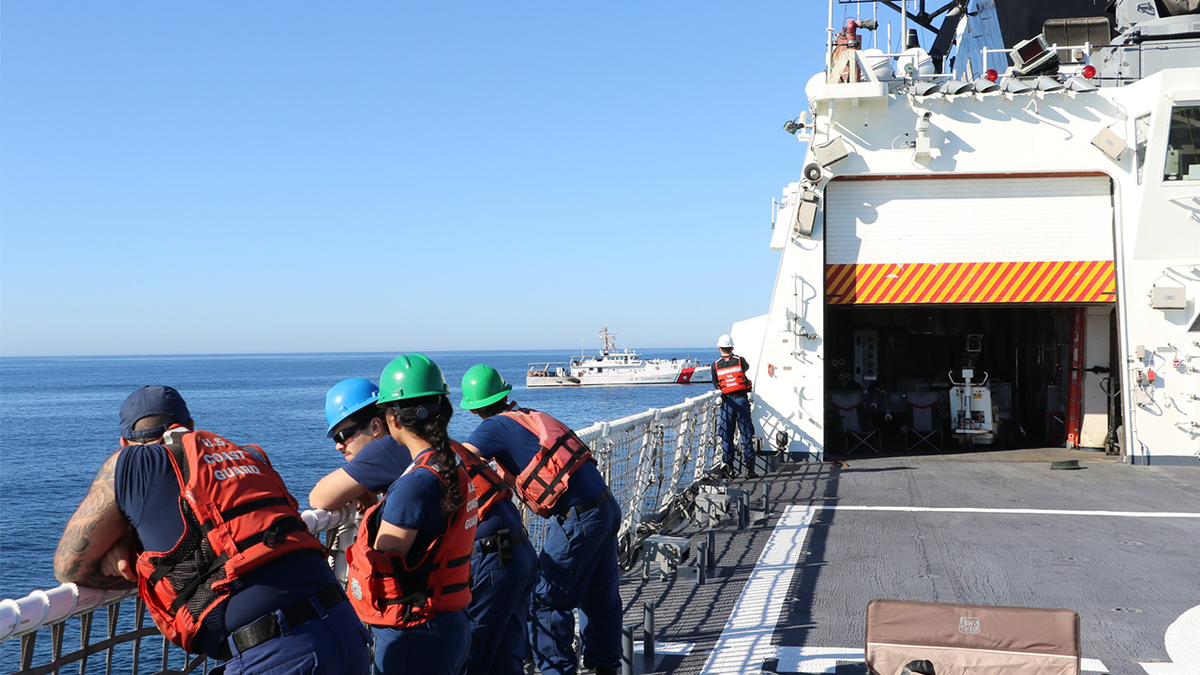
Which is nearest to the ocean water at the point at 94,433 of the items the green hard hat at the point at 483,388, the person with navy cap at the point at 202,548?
the green hard hat at the point at 483,388

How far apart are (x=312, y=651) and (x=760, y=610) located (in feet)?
13.2

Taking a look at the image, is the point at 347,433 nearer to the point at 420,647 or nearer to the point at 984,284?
the point at 420,647

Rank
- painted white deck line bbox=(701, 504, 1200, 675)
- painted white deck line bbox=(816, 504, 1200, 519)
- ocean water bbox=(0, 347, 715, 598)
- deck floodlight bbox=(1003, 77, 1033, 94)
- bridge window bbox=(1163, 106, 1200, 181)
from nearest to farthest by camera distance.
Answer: painted white deck line bbox=(701, 504, 1200, 675), painted white deck line bbox=(816, 504, 1200, 519), bridge window bbox=(1163, 106, 1200, 181), deck floodlight bbox=(1003, 77, 1033, 94), ocean water bbox=(0, 347, 715, 598)

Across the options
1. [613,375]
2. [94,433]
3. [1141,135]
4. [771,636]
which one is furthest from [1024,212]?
[613,375]

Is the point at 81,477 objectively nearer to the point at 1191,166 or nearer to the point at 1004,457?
the point at 1004,457

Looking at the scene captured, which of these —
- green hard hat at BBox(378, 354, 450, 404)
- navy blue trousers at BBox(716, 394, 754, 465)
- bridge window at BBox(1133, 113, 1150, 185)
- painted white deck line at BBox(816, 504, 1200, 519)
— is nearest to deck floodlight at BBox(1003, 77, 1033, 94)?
bridge window at BBox(1133, 113, 1150, 185)

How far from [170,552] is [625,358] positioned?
326 feet

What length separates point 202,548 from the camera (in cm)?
241

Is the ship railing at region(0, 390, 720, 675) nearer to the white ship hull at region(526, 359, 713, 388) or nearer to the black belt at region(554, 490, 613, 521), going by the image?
the black belt at region(554, 490, 613, 521)

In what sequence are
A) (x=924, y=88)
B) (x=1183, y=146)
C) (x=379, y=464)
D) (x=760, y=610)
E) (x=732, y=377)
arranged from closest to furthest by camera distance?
(x=379, y=464), (x=760, y=610), (x=732, y=377), (x=1183, y=146), (x=924, y=88)

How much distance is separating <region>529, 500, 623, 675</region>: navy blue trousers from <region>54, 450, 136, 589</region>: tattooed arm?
89.5 inches

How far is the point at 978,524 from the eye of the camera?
337 inches

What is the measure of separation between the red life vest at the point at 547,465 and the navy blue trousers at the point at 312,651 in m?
1.64

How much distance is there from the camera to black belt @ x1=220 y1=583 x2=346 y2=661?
2449 millimetres
